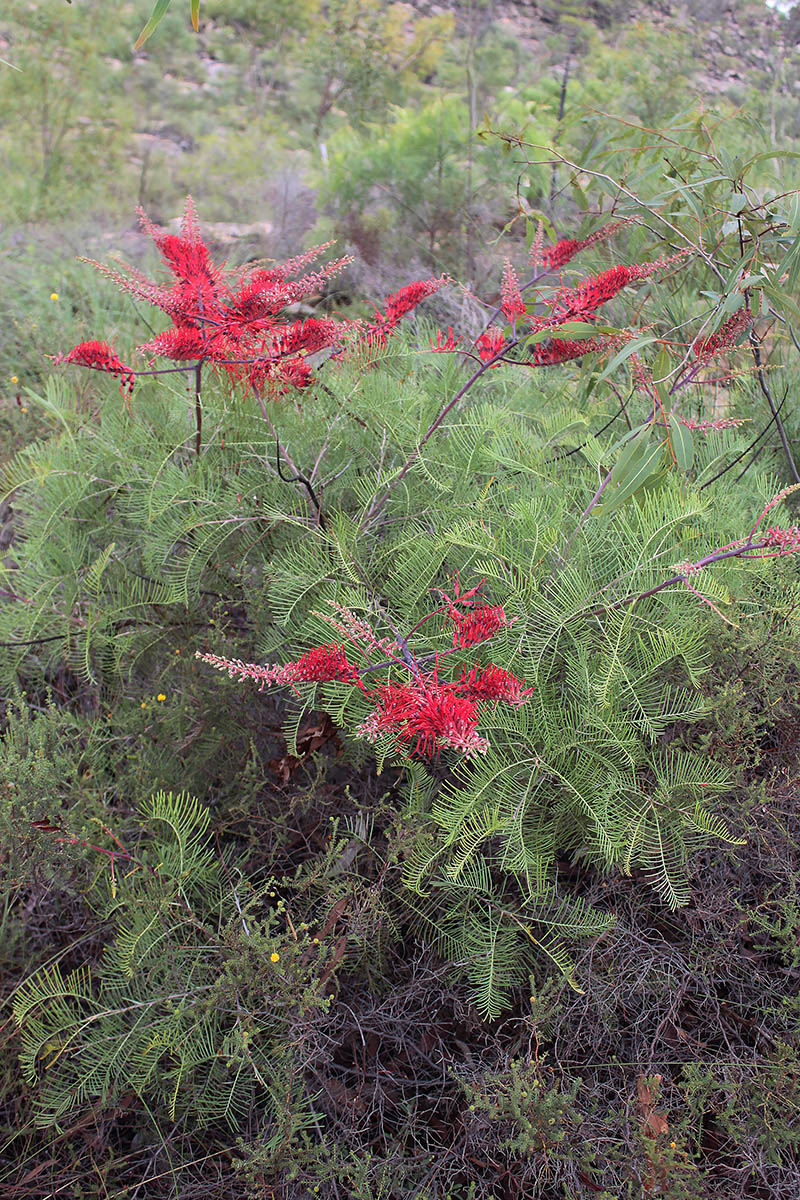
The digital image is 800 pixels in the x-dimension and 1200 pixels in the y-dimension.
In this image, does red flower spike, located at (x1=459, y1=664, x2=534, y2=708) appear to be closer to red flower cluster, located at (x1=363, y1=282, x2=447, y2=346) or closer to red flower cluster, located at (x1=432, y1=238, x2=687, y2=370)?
red flower cluster, located at (x1=432, y1=238, x2=687, y2=370)

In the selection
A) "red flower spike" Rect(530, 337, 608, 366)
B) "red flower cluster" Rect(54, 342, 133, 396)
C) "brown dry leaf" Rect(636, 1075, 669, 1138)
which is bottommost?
"brown dry leaf" Rect(636, 1075, 669, 1138)

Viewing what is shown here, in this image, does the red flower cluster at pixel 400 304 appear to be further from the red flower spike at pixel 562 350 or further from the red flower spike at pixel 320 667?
the red flower spike at pixel 320 667

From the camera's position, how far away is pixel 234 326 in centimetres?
147

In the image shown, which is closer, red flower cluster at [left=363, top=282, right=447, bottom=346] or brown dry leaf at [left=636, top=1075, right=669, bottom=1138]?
brown dry leaf at [left=636, top=1075, right=669, bottom=1138]

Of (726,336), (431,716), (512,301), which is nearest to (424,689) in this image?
(431,716)

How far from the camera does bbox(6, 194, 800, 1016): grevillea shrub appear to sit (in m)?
1.29

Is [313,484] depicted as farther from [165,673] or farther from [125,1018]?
[125,1018]

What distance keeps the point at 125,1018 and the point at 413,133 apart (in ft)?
15.8

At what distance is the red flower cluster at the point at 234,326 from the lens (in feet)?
4.82

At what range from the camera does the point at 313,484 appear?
1.66m

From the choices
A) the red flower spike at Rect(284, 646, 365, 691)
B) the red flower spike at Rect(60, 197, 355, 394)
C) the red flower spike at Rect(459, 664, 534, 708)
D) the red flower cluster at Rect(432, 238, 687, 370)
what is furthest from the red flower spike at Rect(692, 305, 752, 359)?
the red flower spike at Rect(284, 646, 365, 691)

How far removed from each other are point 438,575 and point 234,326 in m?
0.61

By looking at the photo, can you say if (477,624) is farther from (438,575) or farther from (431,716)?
(438,575)

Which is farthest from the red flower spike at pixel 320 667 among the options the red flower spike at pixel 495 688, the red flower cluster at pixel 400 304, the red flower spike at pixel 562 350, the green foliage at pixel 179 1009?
the red flower cluster at pixel 400 304
